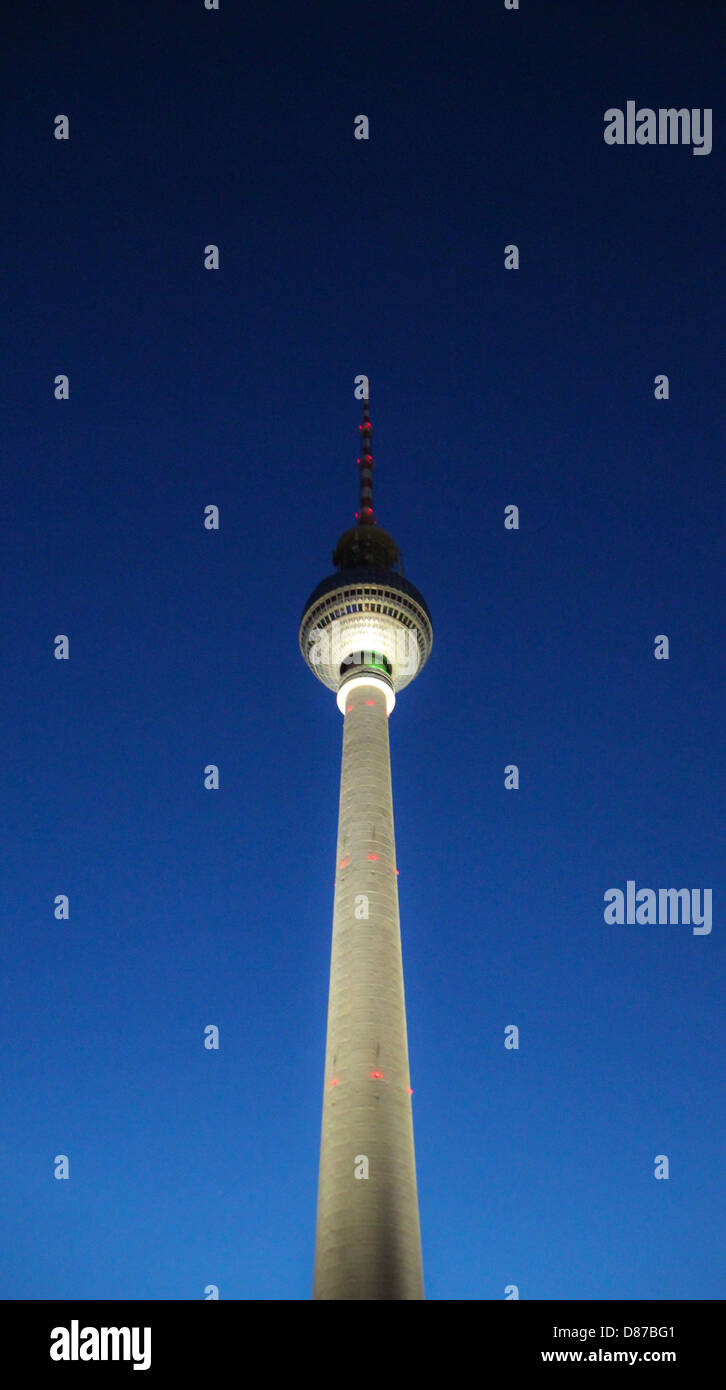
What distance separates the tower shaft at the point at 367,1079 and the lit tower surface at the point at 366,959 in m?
A: 0.07

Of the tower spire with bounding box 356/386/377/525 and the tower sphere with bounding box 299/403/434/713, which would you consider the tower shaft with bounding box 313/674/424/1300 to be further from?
the tower spire with bounding box 356/386/377/525

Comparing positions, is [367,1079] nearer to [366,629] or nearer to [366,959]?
[366,959]

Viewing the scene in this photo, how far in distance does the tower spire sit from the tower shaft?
29.0m

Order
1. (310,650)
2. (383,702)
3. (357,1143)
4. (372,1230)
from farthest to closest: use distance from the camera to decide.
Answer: (310,650)
(383,702)
(357,1143)
(372,1230)

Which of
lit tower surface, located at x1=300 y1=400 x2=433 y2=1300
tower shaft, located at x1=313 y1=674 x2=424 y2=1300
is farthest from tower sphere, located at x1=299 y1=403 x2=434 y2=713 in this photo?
tower shaft, located at x1=313 y1=674 x2=424 y2=1300

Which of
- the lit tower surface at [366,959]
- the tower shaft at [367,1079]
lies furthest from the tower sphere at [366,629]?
the tower shaft at [367,1079]

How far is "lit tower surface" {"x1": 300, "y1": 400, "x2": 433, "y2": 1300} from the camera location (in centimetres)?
5156

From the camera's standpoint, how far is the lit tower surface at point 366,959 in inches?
2030
